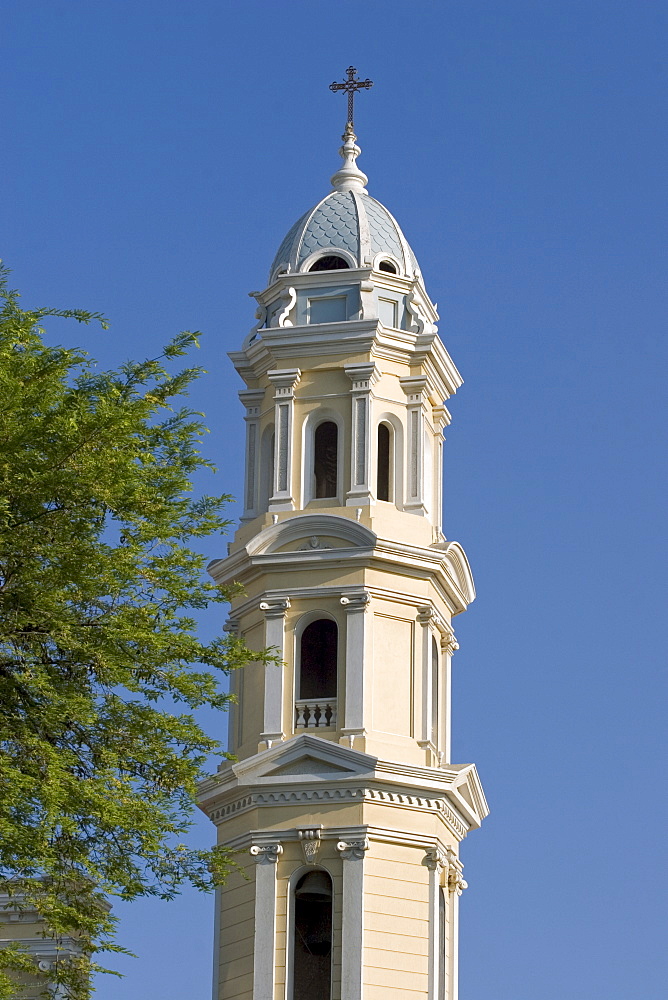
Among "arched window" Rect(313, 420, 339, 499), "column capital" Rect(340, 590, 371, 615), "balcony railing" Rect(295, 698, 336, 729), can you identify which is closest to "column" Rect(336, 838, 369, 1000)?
"balcony railing" Rect(295, 698, 336, 729)

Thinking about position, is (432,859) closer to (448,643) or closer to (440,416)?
(448,643)

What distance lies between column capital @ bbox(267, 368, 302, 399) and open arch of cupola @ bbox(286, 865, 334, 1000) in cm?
964

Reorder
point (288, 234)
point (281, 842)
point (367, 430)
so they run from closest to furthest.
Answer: point (281, 842), point (367, 430), point (288, 234)

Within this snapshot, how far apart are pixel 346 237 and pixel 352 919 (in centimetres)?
1451

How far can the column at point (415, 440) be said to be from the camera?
43.5 m

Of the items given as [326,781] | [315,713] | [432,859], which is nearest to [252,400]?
[315,713]

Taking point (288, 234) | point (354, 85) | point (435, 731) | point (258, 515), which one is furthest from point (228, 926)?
point (354, 85)

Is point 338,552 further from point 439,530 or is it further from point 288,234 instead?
point 288,234

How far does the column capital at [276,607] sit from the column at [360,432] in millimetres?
2307

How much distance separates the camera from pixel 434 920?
40188 mm

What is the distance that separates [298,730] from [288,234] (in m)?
Answer: 11.6

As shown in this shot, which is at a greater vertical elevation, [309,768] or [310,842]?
[309,768]

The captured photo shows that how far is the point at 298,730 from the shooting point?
41.2 m

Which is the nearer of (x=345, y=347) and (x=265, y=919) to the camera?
(x=265, y=919)
